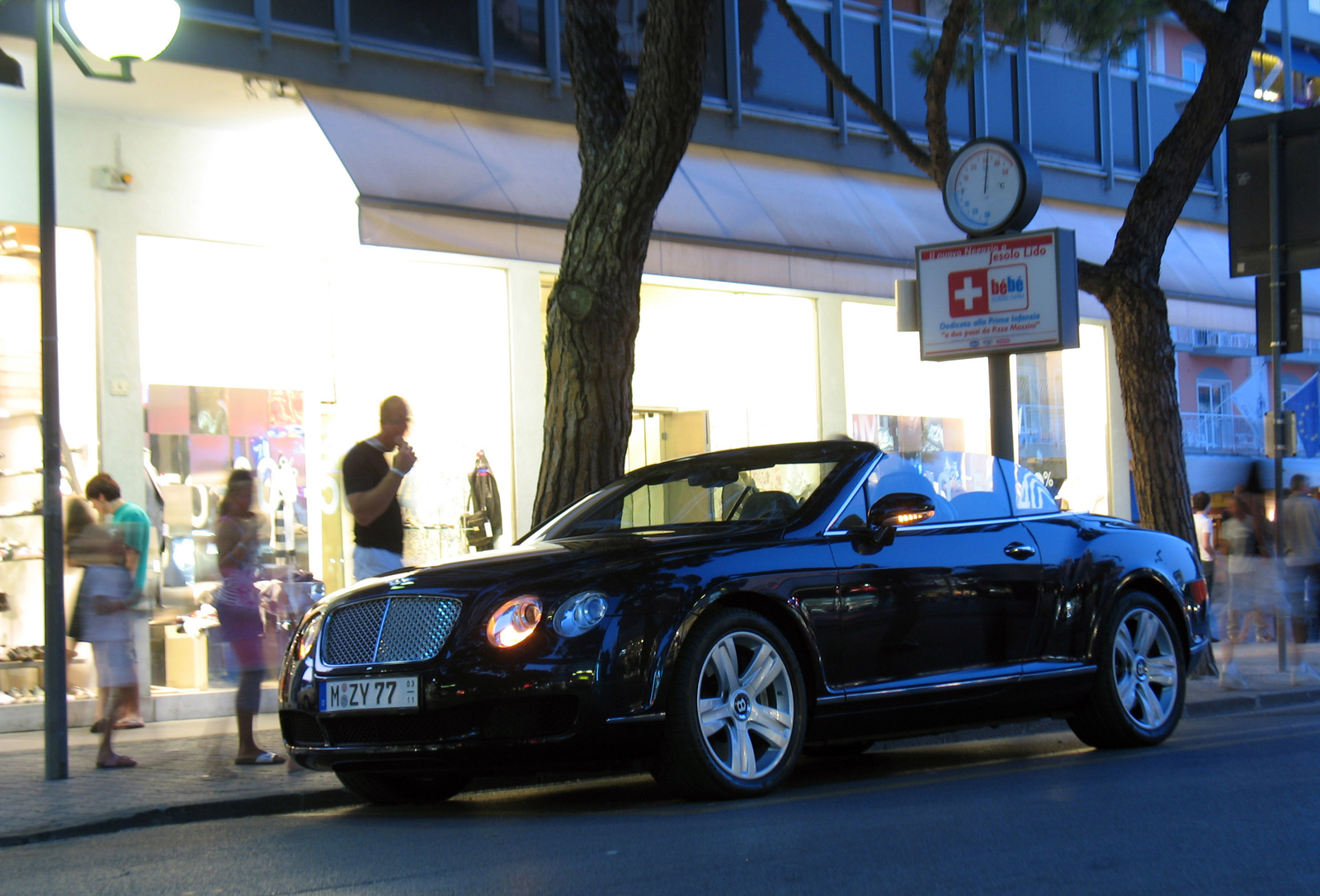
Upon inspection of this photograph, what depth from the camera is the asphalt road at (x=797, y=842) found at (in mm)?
4840

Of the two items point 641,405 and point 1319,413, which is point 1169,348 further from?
point 1319,413

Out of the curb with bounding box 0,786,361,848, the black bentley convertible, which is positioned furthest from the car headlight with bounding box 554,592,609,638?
the curb with bounding box 0,786,361,848

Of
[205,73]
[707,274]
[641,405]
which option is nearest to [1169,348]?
[707,274]

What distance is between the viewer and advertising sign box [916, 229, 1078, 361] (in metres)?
11.1

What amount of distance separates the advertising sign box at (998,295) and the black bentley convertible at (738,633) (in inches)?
114

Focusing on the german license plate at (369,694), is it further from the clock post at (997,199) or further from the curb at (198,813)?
the clock post at (997,199)

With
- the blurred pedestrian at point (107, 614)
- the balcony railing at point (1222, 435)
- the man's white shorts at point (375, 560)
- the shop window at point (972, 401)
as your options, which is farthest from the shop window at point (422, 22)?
the balcony railing at point (1222, 435)

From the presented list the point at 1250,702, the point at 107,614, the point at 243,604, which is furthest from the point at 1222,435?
the point at 107,614

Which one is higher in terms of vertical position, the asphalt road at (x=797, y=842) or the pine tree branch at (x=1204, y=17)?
the pine tree branch at (x=1204, y=17)

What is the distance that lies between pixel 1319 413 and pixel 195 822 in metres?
20.4

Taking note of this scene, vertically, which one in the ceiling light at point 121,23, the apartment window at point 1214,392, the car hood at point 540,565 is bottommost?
the car hood at point 540,565

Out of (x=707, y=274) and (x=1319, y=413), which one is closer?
(x=707, y=274)

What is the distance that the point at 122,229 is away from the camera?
40.2 ft

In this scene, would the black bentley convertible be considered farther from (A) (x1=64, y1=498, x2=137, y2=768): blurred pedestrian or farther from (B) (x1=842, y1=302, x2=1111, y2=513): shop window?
(B) (x1=842, y1=302, x2=1111, y2=513): shop window
